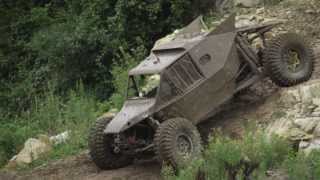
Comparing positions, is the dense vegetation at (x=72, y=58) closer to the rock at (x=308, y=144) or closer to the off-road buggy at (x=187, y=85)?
the off-road buggy at (x=187, y=85)

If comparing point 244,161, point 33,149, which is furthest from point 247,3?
point 244,161

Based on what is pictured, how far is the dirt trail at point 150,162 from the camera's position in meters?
11.3

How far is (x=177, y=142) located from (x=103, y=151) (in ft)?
5.08

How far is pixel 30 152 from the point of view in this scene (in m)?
13.7

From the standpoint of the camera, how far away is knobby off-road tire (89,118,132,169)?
11516mm

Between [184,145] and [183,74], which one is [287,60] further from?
[184,145]

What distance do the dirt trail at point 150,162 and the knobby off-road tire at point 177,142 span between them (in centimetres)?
A: 52

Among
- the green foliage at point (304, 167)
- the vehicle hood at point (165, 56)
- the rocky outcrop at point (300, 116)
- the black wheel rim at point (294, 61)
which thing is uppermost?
the vehicle hood at point (165, 56)

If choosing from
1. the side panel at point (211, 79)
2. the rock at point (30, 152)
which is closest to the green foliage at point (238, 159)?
the side panel at point (211, 79)

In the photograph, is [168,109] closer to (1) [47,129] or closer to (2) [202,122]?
(2) [202,122]

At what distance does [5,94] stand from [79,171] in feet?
37.7

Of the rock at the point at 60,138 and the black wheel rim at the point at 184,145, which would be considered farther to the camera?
the rock at the point at 60,138

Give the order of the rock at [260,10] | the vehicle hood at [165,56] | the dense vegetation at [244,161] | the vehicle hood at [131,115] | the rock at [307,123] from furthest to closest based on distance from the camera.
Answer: the rock at [260,10] < the vehicle hood at [165,56] < the vehicle hood at [131,115] < the rock at [307,123] < the dense vegetation at [244,161]

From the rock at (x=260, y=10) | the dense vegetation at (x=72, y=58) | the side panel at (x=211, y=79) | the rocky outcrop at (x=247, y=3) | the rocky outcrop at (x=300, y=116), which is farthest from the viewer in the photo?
the rocky outcrop at (x=247, y=3)
